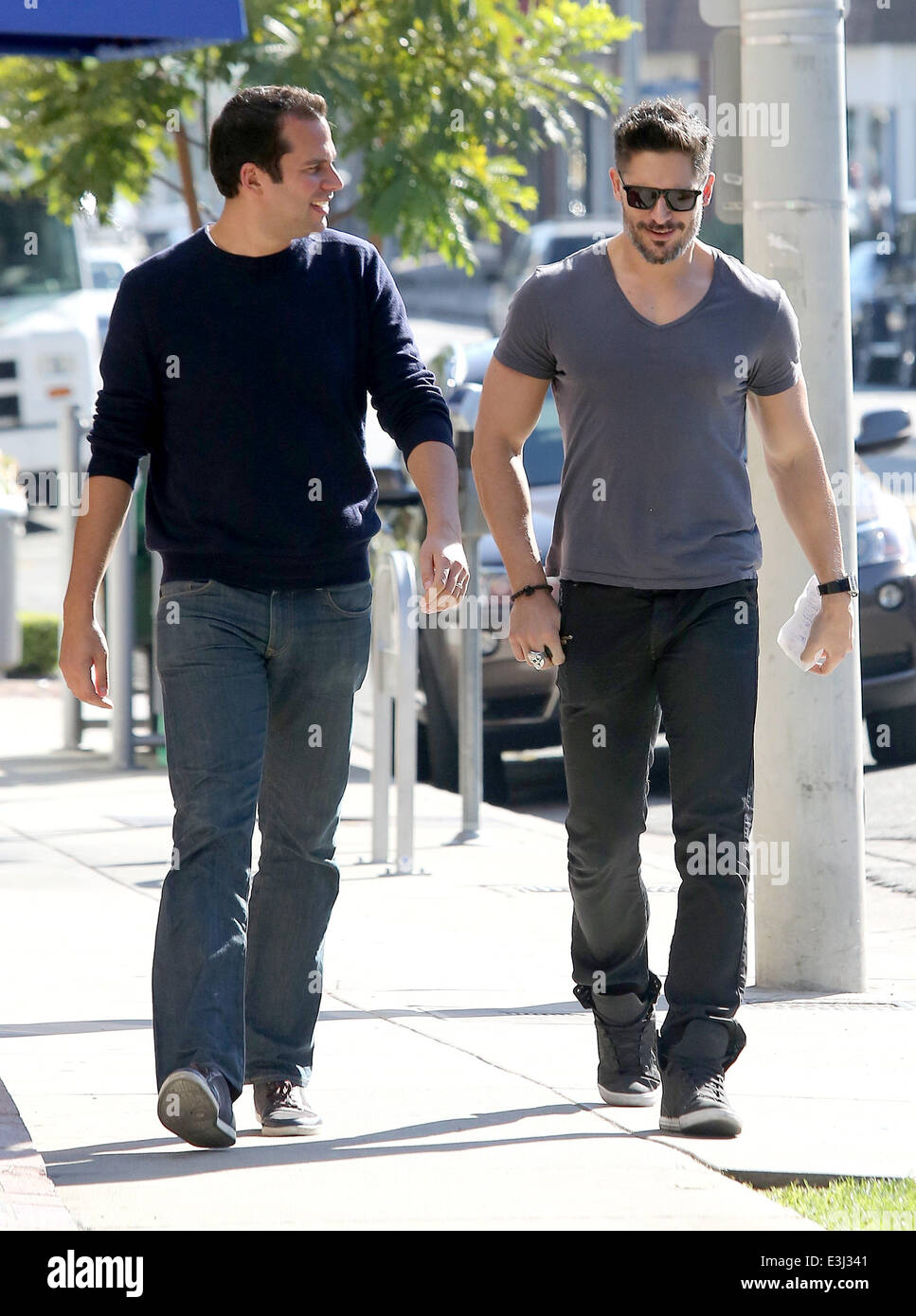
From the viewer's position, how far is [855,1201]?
3.90m

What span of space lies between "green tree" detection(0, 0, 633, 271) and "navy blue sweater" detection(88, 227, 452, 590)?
451 cm

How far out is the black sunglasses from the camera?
4273 mm

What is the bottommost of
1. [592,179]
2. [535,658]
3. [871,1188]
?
[871,1188]

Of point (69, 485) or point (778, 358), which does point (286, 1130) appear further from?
point (69, 485)

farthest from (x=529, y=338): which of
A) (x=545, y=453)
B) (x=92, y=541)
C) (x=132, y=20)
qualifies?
(x=545, y=453)

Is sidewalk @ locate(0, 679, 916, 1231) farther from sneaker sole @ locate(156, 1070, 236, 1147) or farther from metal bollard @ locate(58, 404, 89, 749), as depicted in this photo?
metal bollard @ locate(58, 404, 89, 749)

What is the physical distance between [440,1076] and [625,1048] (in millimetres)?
490

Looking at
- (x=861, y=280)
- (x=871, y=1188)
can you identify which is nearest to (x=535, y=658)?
(x=871, y=1188)

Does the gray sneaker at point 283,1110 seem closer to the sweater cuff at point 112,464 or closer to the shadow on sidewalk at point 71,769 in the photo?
the sweater cuff at point 112,464

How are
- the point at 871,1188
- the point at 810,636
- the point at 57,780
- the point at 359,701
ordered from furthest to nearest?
the point at 359,701, the point at 57,780, the point at 810,636, the point at 871,1188

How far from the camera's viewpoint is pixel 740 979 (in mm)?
4434

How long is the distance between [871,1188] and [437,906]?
3044mm

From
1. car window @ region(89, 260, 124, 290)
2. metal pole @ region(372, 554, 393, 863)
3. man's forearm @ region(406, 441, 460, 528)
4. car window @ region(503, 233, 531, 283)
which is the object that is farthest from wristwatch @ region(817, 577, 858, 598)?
car window @ region(503, 233, 531, 283)
